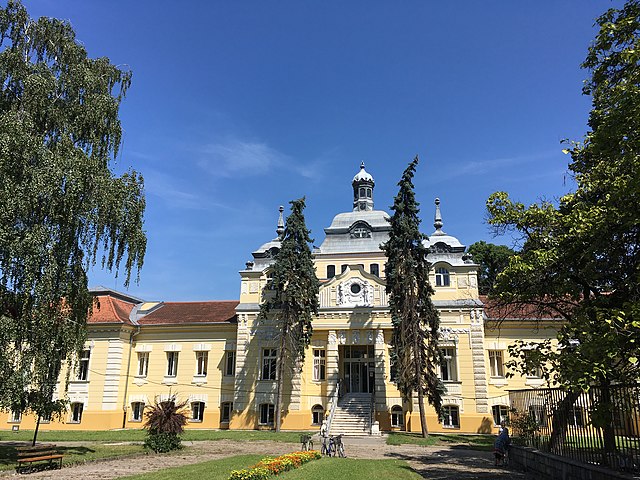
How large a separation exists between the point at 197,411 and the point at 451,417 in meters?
16.3

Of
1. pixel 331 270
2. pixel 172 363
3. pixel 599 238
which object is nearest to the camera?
pixel 599 238

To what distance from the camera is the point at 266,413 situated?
31.2m

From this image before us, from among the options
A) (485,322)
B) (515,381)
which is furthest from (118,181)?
(515,381)

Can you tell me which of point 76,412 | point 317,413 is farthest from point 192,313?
point 317,413

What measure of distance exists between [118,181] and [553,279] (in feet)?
51.3

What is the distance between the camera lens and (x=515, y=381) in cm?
2936

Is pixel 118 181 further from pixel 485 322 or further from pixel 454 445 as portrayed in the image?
pixel 485 322

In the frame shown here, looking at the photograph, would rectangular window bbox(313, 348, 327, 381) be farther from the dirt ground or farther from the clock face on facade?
the dirt ground

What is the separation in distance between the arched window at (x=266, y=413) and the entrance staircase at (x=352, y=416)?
459cm

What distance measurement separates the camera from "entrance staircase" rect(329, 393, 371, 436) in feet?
89.2

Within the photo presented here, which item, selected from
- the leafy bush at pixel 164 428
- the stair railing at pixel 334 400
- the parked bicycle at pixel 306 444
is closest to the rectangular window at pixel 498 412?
the stair railing at pixel 334 400

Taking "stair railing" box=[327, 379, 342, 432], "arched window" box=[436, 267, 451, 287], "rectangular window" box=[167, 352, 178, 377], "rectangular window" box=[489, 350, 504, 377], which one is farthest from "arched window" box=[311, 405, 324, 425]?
"rectangular window" box=[489, 350, 504, 377]

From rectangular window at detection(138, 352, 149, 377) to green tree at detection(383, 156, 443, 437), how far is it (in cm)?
1734

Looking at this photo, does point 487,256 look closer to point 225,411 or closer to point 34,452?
point 225,411
